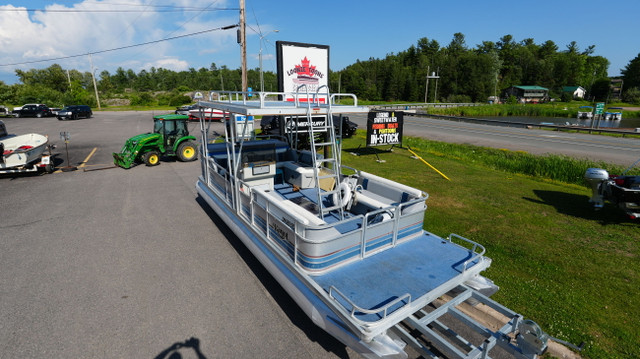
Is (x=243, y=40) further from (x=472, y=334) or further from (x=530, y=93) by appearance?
(x=530, y=93)

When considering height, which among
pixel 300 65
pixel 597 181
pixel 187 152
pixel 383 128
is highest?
pixel 300 65

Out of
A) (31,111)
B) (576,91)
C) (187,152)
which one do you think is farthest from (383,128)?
(576,91)

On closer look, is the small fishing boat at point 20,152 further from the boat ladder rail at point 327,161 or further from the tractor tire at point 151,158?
the boat ladder rail at point 327,161

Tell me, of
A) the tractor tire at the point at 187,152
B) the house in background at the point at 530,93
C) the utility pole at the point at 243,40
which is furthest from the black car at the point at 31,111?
the house in background at the point at 530,93

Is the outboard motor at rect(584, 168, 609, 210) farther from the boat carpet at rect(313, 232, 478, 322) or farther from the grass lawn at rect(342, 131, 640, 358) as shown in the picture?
the boat carpet at rect(313, 232, 478, 322)

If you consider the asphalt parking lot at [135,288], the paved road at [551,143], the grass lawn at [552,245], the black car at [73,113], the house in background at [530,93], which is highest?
the house in background at [530,93]

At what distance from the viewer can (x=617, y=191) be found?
24.7ft

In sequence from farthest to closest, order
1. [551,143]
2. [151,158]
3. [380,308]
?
[551,143]
[151,158]
[380,308]

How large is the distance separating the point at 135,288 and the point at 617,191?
35.0 ft

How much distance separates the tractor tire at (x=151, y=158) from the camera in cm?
1359

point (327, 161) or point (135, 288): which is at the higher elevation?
point (327, 161)

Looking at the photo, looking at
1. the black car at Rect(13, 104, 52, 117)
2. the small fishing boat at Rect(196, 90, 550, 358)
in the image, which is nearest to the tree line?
the black car at Rect(13, 104, 52, 117)

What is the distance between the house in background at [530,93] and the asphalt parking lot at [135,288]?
10177 centimetres

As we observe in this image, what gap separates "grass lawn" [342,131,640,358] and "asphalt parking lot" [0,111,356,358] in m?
3.19
